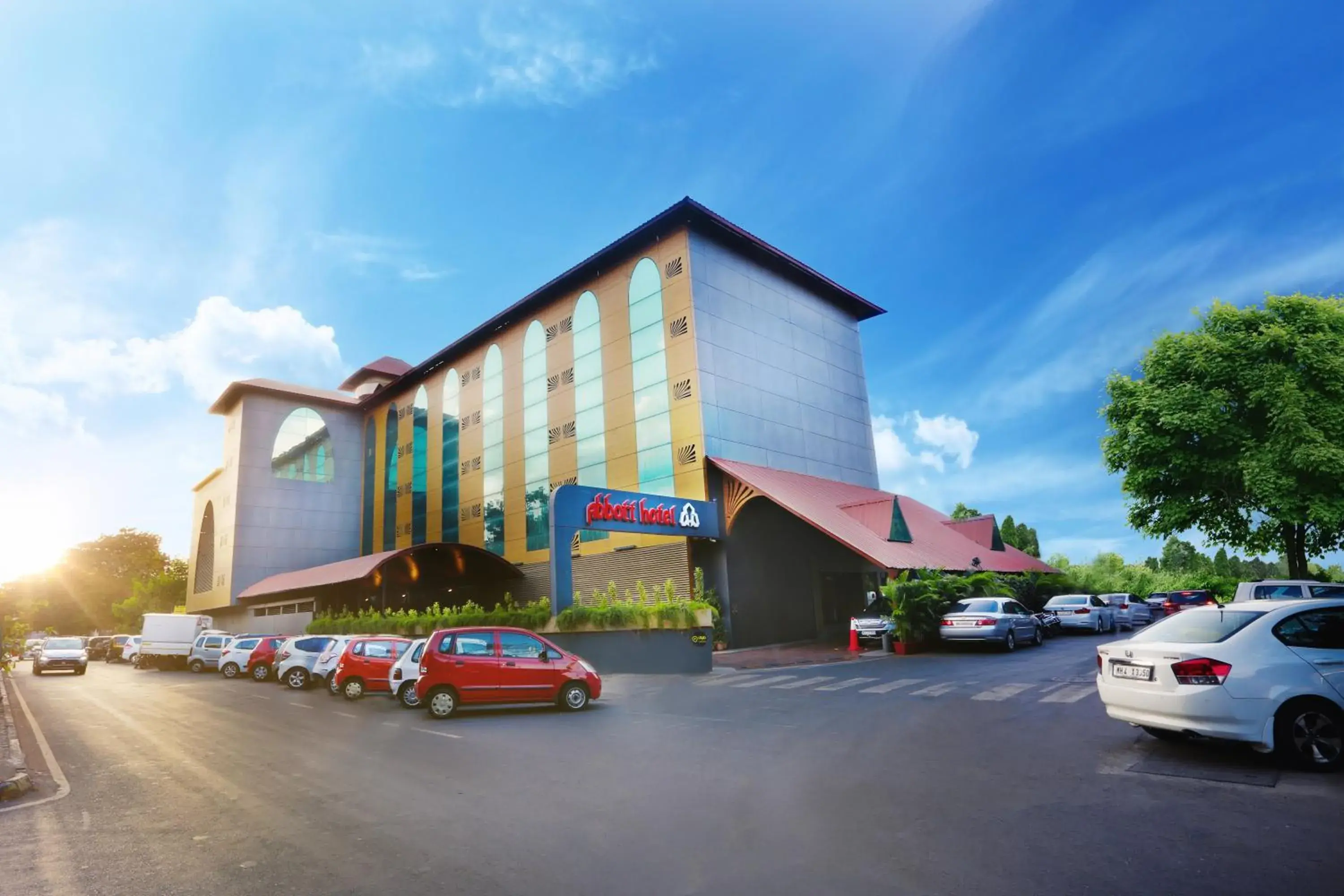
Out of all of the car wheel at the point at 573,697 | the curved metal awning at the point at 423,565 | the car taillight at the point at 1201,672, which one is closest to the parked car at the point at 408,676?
the car wheel at the point at 573,697

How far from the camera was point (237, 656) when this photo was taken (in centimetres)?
2923

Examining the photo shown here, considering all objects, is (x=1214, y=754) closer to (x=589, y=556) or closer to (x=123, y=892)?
(x=123, y=892)

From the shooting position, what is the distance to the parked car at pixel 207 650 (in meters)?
33.8

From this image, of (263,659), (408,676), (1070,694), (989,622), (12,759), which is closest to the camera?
(12,759)

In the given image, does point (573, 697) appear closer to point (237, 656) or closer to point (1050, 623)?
point (1050, 623)

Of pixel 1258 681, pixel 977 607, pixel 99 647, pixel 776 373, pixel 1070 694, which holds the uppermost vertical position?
pixel 776 373

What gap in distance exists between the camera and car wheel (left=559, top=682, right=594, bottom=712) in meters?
13.8

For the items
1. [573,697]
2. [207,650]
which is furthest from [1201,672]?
[207,650]

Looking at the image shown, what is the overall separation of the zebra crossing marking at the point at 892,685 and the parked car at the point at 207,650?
29800 mm

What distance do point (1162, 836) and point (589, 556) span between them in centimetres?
2793

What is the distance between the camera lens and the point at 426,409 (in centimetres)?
4691

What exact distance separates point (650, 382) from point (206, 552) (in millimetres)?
45224

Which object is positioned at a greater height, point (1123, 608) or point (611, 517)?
point (611, 517)

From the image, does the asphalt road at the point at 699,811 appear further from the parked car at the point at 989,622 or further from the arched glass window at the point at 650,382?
the arched glass window at the point at 650,382
